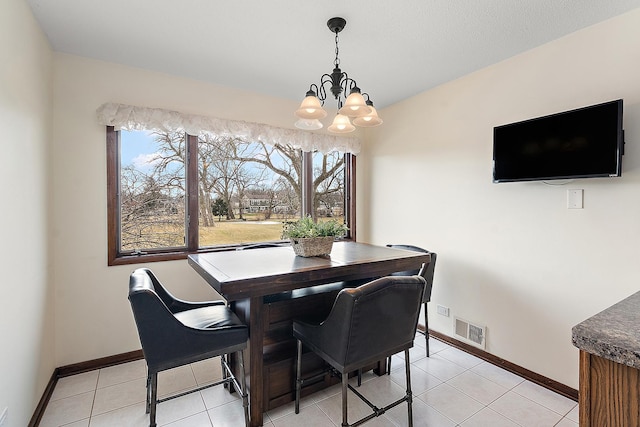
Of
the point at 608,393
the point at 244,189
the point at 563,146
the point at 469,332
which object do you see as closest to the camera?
the point at 608,393

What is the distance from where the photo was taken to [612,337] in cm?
73

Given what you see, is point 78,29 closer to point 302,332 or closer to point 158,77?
point 158,77

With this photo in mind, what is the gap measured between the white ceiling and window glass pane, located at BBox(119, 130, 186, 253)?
0.66m

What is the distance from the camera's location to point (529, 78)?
2420 mm

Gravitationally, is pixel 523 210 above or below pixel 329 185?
below

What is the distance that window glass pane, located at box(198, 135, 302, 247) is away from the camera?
3125 mm

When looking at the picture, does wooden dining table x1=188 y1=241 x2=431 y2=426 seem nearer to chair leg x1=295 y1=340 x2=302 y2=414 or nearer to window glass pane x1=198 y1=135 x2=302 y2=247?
chair leg x1=295 y1=340 x2=302 y2=414

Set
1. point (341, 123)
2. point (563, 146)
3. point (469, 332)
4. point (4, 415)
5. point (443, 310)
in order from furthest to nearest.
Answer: point (443, 310)
point (469, 332)
point (341, 123)
point (563, 146)
point (4, 415)

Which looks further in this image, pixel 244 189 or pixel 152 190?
pixel 244 189

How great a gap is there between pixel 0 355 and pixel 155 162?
5.93ft

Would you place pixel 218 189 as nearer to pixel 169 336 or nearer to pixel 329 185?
pixel 329 185

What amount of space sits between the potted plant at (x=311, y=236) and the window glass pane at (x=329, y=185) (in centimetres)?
159

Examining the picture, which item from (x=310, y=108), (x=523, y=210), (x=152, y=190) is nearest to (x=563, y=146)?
(x=523, y=210)

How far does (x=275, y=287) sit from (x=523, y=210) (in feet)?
6.82
